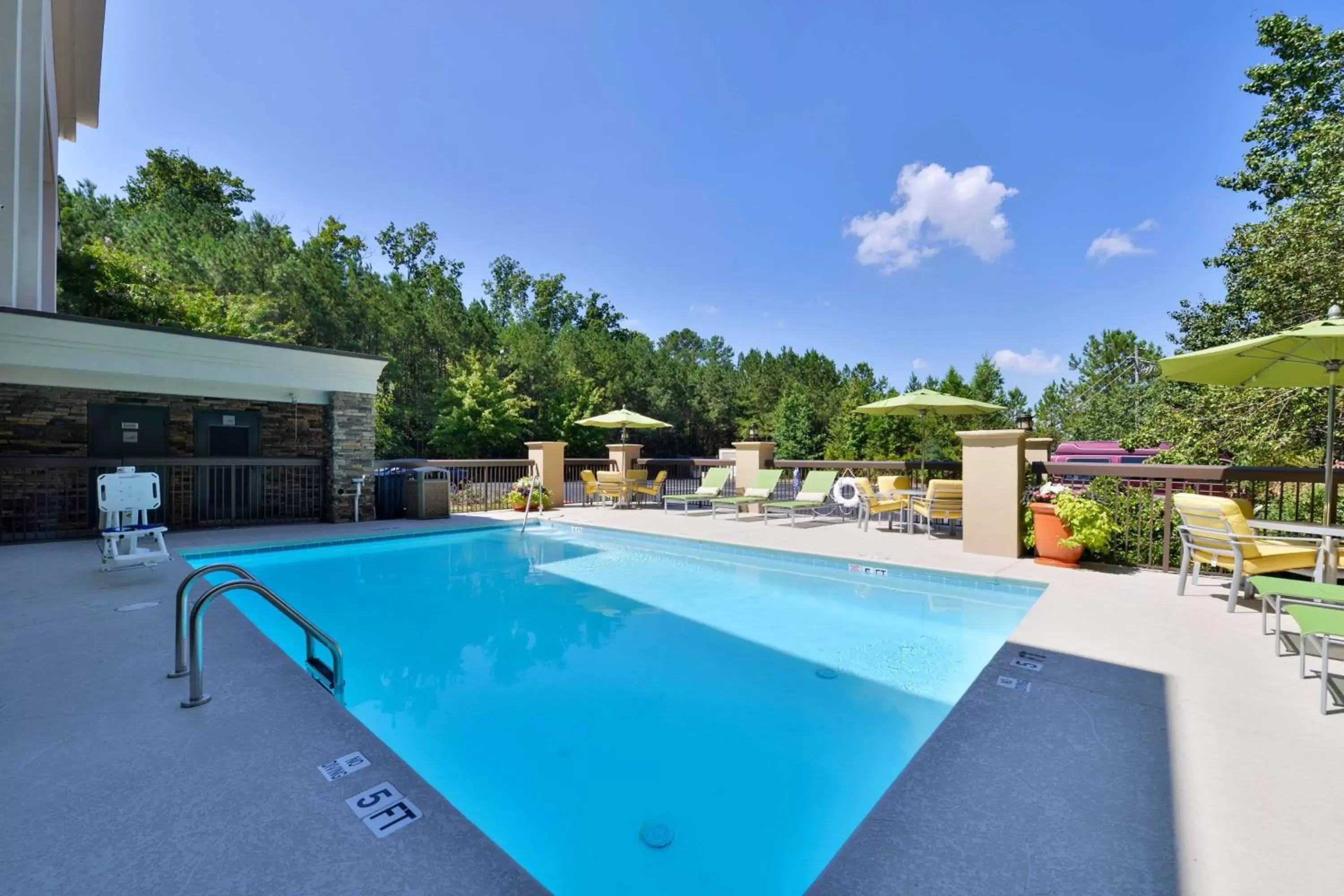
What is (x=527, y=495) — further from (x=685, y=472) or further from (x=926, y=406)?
(x=685, y=472)

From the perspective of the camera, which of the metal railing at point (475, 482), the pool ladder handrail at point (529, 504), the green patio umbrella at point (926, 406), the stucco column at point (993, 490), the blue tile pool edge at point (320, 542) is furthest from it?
the metal railing at point (475, 482)

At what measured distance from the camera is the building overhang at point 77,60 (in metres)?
10.0

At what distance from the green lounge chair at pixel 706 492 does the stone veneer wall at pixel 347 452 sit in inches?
223

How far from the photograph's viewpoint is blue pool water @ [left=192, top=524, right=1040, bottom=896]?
8.15 ft

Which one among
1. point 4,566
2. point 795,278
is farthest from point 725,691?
point 795,278

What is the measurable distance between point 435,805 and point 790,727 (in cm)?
207

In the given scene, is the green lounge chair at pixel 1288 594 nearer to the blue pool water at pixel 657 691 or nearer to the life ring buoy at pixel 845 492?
the blue pool water at pixel 657 691

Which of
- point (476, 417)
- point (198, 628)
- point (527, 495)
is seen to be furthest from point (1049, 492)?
point (476, 417)

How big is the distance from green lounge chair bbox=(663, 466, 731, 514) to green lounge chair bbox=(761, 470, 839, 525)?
1520 millimetres

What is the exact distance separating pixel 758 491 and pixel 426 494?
20.7 feet

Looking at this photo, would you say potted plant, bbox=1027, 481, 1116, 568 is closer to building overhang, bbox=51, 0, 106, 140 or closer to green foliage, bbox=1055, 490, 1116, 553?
green foliage, bbox=1055, 490, 1116, 553

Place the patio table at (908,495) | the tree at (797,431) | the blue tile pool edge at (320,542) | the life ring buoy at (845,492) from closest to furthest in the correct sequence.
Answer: the blue tile pool edge at (320,542)
the patio table at (908,495)
the life ring buoy at (845,492)
the tree at (797,431)

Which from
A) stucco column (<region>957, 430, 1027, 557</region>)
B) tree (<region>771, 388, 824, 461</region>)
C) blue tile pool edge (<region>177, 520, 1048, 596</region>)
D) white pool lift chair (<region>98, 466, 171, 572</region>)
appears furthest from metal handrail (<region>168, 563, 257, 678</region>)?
tree (<region>771, 388, 824, 461</region>)

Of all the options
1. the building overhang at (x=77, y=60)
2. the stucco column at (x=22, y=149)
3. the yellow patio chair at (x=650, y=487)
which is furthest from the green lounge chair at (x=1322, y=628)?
the building overhang at (x=77, y=60)
